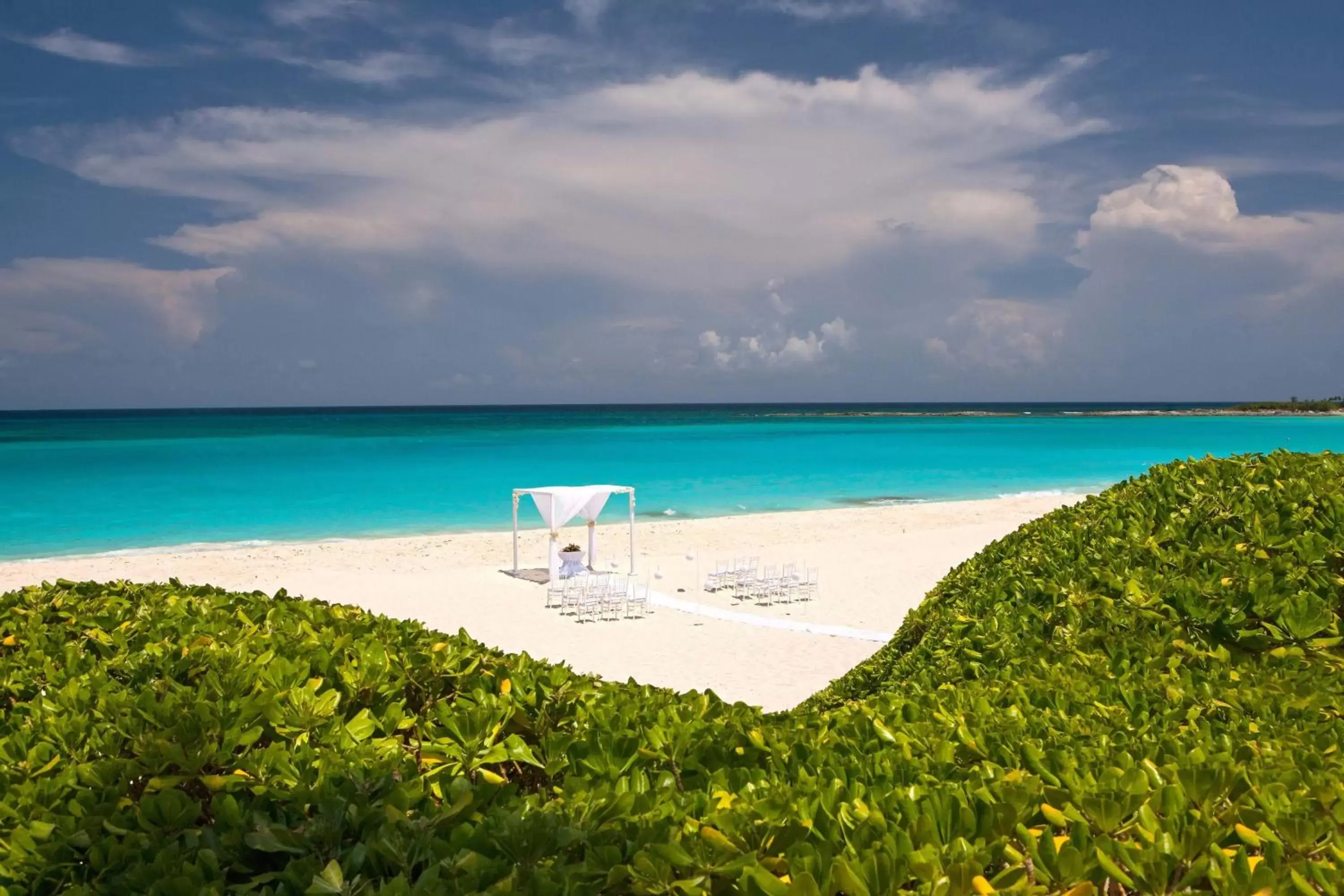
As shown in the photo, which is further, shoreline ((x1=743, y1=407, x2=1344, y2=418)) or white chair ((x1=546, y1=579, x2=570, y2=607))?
shoreline ((x1=743, y1=407, x2=1344, y2=418))

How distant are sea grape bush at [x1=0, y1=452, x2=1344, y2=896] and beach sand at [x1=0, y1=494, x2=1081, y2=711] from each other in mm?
4576

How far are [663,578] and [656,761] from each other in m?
15.5

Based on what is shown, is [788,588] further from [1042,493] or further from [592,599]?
[1042,493]

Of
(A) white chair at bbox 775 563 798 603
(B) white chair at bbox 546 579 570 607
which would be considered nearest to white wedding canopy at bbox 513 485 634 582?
(B) white chair at bbox 546 579 570 607

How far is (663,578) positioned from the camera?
17.8 meters

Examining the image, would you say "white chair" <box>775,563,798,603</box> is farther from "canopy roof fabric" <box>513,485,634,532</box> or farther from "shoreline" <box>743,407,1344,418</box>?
"shoreline" <box>743,407,1344,418</box>

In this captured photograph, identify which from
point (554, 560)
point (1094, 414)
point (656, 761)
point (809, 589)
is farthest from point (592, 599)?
point (1094, 414)

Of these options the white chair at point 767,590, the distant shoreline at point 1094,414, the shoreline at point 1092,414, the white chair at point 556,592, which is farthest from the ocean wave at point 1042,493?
the distant shoreline at point 1094,414

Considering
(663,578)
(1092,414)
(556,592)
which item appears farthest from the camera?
(1092,414)

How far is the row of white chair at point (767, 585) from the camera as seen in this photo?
15.3 m

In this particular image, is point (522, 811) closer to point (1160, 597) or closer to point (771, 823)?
point (771, 823)

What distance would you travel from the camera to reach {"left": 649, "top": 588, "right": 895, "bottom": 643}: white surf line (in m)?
12.8

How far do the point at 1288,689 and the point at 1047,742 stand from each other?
→ 43.1 inches

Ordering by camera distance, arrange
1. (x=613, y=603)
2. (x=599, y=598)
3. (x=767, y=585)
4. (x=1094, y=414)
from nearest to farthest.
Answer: (x=599, y=598) < (x=613, y=603) < (x=767, y=585) < (x=1094, y=414)
